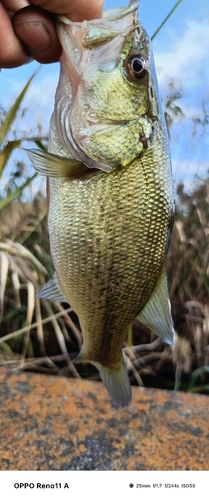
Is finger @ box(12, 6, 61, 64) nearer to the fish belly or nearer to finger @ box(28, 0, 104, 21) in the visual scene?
finger @ box(28, 0, 104, 21)

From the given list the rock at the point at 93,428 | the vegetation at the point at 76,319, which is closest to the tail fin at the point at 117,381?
the rock at the point at 93,428

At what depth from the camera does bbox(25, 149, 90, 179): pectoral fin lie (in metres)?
0.59

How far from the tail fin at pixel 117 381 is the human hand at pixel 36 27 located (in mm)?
506

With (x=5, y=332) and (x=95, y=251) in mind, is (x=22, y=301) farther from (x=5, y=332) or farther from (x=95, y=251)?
(x=95, y=251)

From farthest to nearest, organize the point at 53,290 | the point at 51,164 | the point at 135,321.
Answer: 1. the point at 135,321
2. the point at 53,290
3. the point at 51,164

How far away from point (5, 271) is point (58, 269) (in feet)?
3.32

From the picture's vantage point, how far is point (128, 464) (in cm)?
104

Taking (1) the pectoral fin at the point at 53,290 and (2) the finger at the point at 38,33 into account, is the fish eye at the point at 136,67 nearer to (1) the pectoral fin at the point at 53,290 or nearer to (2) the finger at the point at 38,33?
(2) the finger at the point at 38,33

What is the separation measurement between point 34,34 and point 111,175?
215mm

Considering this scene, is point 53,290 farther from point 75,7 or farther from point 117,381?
point 75,7

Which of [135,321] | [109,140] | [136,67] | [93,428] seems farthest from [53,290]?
[135,321]

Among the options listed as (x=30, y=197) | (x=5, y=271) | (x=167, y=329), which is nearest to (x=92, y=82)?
(x=167, y=329)

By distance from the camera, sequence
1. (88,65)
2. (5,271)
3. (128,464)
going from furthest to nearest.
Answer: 1. (5,271)
2. (128,464)
3. (88,65)

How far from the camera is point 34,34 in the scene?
A: 622mm
